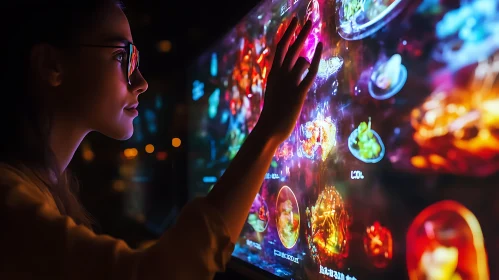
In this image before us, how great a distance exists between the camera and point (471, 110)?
0.64m

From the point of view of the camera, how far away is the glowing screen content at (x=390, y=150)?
24.9 inches

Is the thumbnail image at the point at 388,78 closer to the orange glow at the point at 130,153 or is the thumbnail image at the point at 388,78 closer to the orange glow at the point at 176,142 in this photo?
the orange glow at the point at 176,142

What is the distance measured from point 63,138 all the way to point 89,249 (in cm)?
35

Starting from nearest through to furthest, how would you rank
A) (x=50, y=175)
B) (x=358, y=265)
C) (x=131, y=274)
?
(x=131, y=274) → (x=50, y=175) → (x=358, y=265)

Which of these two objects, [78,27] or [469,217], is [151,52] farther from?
[469,217]

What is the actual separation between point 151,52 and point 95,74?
1696 mm

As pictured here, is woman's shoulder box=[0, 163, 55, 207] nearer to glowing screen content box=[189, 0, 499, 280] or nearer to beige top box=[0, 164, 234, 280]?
beige top box=[0, 164, 234, 280]

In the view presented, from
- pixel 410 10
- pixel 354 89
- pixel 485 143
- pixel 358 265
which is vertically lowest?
pixel 358 265

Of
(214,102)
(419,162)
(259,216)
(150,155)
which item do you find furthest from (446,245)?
(150,155)

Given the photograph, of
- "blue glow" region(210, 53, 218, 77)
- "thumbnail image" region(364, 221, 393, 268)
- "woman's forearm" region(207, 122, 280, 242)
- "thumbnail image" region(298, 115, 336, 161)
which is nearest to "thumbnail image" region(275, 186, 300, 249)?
"thumbnail image" region(298, 115, 336, 161)

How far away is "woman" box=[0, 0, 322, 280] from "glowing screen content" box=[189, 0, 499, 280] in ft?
0.58

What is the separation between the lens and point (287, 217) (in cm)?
119

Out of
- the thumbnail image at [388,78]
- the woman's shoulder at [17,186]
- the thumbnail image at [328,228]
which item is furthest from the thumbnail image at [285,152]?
the woman's shoulder at [17,186]

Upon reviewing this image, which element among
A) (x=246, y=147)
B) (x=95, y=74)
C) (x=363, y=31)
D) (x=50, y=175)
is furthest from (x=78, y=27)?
(x=363, y=31)
